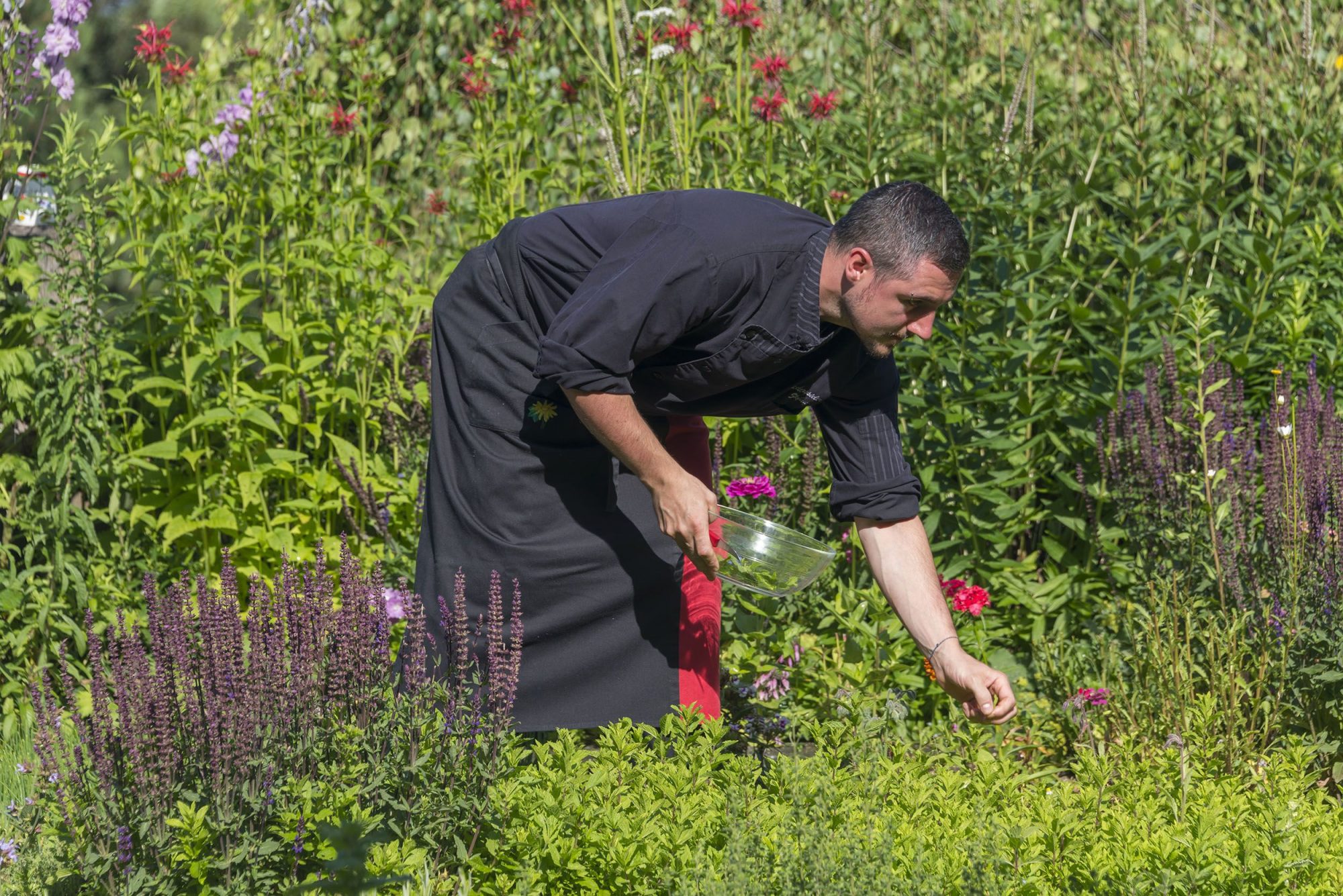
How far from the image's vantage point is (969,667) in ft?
8.13

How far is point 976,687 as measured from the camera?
8.05 feet

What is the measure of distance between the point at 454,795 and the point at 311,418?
7.51 feet

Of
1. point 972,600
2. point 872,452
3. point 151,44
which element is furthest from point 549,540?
point 151,44

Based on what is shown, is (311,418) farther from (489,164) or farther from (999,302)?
(999,302)

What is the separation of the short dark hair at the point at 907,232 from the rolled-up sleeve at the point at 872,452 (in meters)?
0.42

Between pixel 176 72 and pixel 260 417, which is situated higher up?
pixel 176 72

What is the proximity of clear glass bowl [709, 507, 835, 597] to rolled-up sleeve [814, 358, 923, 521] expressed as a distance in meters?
0.19

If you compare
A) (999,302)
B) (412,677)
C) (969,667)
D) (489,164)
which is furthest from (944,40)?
(412,677)

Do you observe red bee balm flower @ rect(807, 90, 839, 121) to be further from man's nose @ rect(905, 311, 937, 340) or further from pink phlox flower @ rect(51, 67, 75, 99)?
pink phlox flower @ rect(51, 67, 75, 99)

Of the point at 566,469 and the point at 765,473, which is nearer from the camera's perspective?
the point at 566,469

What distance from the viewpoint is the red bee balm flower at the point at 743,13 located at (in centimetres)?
414

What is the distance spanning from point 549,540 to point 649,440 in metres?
0.39

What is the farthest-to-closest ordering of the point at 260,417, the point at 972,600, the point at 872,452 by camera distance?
1. the point at 260,417
2. the point at 972,600
3. the point at 872,452

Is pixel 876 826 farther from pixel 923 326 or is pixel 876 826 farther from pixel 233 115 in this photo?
pixel 233 115
